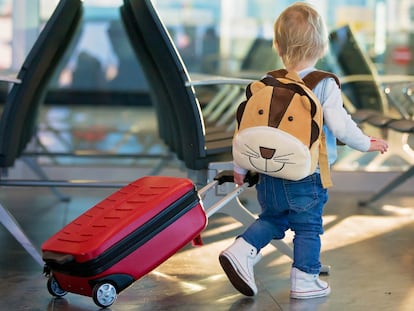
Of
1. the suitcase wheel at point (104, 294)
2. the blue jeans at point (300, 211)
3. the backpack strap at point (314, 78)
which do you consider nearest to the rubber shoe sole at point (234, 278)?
the blue jeans at point (300, 211)

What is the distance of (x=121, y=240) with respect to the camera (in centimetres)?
296

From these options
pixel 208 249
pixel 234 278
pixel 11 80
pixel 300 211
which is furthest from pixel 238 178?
pixel 11 80

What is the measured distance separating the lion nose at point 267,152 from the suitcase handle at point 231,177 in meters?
0.22

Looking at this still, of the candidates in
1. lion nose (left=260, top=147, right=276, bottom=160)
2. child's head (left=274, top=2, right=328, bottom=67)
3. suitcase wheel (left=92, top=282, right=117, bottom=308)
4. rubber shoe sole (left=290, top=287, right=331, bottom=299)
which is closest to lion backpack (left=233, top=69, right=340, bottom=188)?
lion nose (left=260, top=147, right=276, bottom=160)

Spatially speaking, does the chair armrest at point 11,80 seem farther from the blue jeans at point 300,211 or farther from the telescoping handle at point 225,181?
the blue jeans at point 300,211

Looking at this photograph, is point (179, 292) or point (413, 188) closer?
point (179, 292)

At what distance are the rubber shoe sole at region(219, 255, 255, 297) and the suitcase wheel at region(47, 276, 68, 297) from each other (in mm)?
550

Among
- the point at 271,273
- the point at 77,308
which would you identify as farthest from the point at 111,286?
the point at 271,273

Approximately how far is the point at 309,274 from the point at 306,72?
2.28ft

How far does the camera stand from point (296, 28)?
3238 mm

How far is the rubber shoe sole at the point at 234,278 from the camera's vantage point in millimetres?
3166

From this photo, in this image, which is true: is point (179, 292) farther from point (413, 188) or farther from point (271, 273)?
point (413, 188)

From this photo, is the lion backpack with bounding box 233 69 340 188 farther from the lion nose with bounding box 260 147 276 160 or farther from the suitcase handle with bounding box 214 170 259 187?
the suitcase handle with bounding box 214 170 259 187

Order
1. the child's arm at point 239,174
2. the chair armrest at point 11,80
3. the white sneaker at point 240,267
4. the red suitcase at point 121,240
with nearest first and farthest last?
the red suitcase at point 121,240
the white sneaker at point 240,267
the child's arm at point 239,174
the chair armrest at point 11,80
